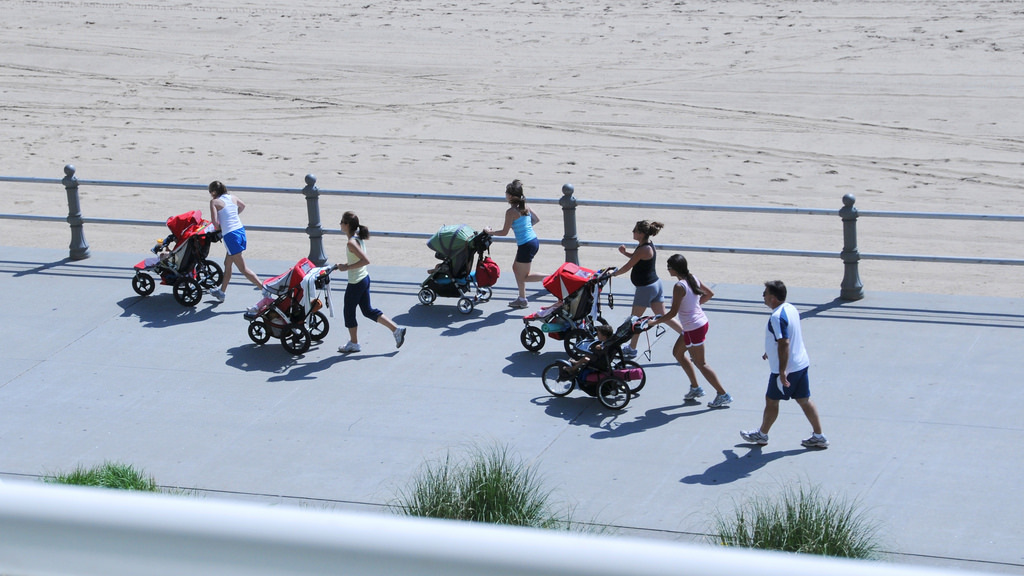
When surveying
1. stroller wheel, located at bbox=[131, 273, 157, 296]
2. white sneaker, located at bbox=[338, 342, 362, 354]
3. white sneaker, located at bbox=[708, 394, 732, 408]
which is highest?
stroller wheel, located at bbox=[131, 273, 157, 296]

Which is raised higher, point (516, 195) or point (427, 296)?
point (516, 195)

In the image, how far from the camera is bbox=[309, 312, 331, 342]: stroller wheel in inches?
447

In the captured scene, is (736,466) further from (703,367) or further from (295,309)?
(295,309)

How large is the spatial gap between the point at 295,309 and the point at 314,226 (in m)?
2.92

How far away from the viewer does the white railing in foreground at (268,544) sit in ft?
5.59

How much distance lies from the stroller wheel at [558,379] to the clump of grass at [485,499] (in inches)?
83.0

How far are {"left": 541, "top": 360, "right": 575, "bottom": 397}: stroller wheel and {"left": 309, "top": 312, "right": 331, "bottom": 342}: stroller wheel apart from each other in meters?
2.40

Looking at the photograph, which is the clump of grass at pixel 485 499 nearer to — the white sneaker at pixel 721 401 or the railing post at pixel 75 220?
the white sneaker at pixel 721 401

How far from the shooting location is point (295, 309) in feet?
36.8

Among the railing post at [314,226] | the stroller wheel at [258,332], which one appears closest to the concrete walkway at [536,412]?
the stroller wheel at [258,332]

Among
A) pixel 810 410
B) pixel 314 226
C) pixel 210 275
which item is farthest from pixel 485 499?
pixel 314 226

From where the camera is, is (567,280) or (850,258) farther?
(850,258)

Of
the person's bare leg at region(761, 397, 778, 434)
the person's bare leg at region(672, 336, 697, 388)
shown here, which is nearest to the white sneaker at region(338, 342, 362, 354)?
the person's bare leg at region(672, 336, 697, 388)

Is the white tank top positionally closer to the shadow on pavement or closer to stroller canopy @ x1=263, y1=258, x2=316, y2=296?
Result: stroller canopy @ x1=263, y1=258, x2=316, y2=296
